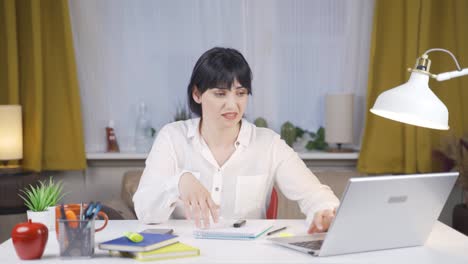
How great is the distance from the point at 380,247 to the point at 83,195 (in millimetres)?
2833

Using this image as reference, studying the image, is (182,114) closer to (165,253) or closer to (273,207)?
(273,207)

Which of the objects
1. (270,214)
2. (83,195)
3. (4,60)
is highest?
(4,60)

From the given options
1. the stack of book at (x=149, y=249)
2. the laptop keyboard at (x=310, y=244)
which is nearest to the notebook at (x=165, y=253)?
the stack of book at (x=149, y=249)

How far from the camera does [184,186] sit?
2.03 m

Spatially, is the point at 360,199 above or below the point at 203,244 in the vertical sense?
above

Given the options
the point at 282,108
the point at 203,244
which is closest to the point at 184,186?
the point at 203,244

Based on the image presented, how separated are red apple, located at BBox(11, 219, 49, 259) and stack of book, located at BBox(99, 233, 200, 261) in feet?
0.51

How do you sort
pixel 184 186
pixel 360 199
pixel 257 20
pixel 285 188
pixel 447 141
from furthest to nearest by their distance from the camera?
pixel 257 20, pixel 447 141, pixel 285 188, pixel 184 186, pixel 360 199

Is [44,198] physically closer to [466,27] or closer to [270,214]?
[270,214]

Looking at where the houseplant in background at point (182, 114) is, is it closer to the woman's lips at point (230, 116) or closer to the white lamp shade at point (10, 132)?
the white lamp shade at point (10, 132)

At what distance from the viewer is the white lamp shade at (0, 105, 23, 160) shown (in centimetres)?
379

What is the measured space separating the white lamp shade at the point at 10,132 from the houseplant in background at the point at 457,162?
2.47 metres

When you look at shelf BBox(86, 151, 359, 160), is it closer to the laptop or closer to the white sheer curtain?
the white sheer curtain

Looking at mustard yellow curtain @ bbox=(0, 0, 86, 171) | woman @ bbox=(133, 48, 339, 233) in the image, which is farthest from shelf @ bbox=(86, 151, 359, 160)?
woman @ bbox=(133, 48, 339, 233)
